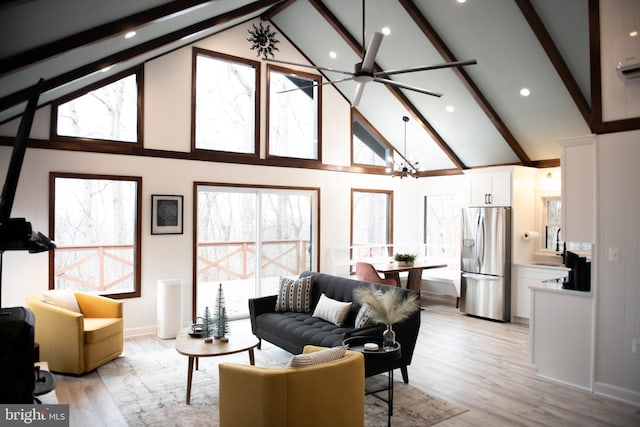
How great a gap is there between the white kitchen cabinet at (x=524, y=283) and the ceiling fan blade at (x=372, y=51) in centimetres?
422

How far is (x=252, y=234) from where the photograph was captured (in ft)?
22.4

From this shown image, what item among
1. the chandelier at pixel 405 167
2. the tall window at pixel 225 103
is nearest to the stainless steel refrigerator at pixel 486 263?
the chandelier at pixel 405 167

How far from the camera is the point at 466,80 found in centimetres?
592

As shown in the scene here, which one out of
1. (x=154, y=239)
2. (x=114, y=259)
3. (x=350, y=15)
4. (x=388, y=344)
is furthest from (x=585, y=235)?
(x=114, y=259)

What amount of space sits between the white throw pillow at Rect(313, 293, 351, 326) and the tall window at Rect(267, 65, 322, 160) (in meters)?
3.07

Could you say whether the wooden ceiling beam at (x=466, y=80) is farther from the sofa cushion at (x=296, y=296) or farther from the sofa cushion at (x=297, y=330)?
the sofa cushion at (x=297, y=330)

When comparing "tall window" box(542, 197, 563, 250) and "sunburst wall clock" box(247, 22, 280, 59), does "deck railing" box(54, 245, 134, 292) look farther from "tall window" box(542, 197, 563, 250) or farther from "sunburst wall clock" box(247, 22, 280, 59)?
"tall window" box(542, 197, 563, 250)

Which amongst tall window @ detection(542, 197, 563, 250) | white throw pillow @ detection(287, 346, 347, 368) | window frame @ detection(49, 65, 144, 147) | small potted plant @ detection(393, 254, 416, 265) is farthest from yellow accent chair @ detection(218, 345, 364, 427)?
tall window @ detection(542, 197, 563, 250)

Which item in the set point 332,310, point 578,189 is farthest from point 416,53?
point 332,310

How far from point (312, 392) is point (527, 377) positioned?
281 cm

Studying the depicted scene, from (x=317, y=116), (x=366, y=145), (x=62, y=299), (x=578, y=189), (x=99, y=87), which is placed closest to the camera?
(x=578, y=189)

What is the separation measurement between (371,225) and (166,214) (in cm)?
394

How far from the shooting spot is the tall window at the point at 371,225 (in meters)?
8.09

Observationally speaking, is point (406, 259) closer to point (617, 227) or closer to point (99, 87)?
point (617, 227)
